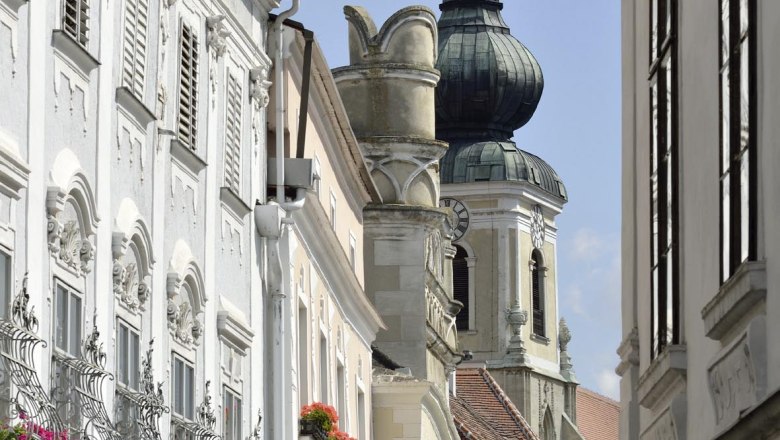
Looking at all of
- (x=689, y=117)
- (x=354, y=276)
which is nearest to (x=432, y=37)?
(x=354, y=276)

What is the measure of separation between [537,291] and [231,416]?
76509mm

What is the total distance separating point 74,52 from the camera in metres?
14.6

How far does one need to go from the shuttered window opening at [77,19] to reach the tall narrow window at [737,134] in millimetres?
3863

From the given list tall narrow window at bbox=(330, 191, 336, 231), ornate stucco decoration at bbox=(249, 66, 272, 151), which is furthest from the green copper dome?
ornate stucco decoration at bbox=(249, 66, 272, 151)

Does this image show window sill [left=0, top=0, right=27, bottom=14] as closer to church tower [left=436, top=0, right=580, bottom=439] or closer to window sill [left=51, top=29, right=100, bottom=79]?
window sill [left=51, top=29, right=100, bottom=79]

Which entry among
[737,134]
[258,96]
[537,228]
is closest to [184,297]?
[258,96]

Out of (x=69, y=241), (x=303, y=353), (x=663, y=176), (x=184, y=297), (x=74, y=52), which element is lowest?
(x=69, y=241)

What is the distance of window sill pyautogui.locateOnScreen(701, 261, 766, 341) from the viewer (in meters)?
11.8

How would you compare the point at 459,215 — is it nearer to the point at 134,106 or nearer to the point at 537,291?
the point at 537,291

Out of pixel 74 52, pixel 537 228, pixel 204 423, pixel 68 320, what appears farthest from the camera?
pixel 537 228

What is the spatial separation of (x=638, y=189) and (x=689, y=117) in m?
3.57

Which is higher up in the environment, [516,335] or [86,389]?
[516,335]

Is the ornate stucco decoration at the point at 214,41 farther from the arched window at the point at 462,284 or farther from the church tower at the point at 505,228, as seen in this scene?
the arched window at the point at 462,284

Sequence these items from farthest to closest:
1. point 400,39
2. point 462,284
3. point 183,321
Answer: point 462,284 → point 400,39 → point 183,321
